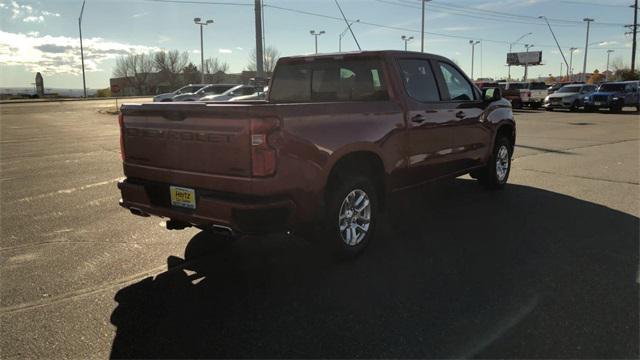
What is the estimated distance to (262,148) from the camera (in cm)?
377

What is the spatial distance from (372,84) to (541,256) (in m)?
2.36

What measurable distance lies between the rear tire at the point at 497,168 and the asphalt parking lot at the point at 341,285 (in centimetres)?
38

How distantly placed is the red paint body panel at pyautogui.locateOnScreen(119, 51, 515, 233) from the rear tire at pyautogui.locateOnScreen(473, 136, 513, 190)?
2.58 m

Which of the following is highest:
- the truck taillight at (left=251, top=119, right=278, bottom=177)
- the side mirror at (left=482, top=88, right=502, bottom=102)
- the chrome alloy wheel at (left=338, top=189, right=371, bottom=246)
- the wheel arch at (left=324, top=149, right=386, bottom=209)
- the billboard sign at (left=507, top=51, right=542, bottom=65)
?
the billboard sign at (left=507, top=51, right=542, bottom=65)

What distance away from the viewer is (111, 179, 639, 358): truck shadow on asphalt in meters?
3.21

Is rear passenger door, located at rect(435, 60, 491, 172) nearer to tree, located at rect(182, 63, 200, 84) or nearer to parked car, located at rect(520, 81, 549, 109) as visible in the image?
parked car, located at rect(520, 81, 549, 109)

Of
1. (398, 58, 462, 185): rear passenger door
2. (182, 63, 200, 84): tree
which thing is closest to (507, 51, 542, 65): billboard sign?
(182, 63, 200, 84): tree

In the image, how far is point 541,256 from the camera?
15.6 ft

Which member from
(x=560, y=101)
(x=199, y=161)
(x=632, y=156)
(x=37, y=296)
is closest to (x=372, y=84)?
(x=199, y=161)

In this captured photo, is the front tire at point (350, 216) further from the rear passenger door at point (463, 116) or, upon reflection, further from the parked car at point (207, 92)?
the parked car at point (207, 92)

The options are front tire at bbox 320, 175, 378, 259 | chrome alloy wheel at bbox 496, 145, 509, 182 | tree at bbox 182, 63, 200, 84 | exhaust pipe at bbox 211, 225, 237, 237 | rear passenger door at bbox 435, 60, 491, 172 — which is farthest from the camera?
tree at bbox 182, 63, 200, 84

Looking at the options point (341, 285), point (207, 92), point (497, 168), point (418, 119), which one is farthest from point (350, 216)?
point (207, 92)

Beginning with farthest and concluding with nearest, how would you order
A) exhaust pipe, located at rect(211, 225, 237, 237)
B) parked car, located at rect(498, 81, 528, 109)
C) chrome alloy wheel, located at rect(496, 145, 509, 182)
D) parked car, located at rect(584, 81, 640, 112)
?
parked car, located at rect(498, 81, 528, 109)
parked car, located at rect(584, 81, 640, 112)
chrome alloy wheel, located at rect(496, 145, 509, 182)
exhaust pipe, located at rect(211, 225, 237, 237)

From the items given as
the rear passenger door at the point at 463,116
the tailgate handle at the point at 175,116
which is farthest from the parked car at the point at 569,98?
the tailgate handle at the point at 175,116
